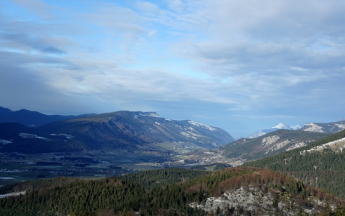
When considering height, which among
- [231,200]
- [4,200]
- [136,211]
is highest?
[231,200]

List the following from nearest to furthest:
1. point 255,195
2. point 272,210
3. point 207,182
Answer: point 272,210 → point 255,195 → point 207,182

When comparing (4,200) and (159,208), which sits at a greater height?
(159,208)

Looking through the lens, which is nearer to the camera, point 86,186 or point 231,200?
point 231,200

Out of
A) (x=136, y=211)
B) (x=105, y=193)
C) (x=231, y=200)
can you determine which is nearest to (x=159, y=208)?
(x=136, y=211)

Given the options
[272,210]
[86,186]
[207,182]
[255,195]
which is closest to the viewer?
[272,210]

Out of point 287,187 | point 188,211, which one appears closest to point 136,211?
point 188,211

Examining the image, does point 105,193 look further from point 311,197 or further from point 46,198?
point 311,197

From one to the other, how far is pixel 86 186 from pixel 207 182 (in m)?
61.3

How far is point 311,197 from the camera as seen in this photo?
9850 cm

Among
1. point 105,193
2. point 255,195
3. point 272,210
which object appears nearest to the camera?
point 272,210

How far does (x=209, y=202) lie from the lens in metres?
96.1

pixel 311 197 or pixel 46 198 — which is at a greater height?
pixel 311 197

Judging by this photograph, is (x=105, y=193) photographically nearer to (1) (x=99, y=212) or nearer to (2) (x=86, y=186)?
(2) (x=86, y=186)

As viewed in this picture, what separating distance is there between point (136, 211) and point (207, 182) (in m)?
29.6
